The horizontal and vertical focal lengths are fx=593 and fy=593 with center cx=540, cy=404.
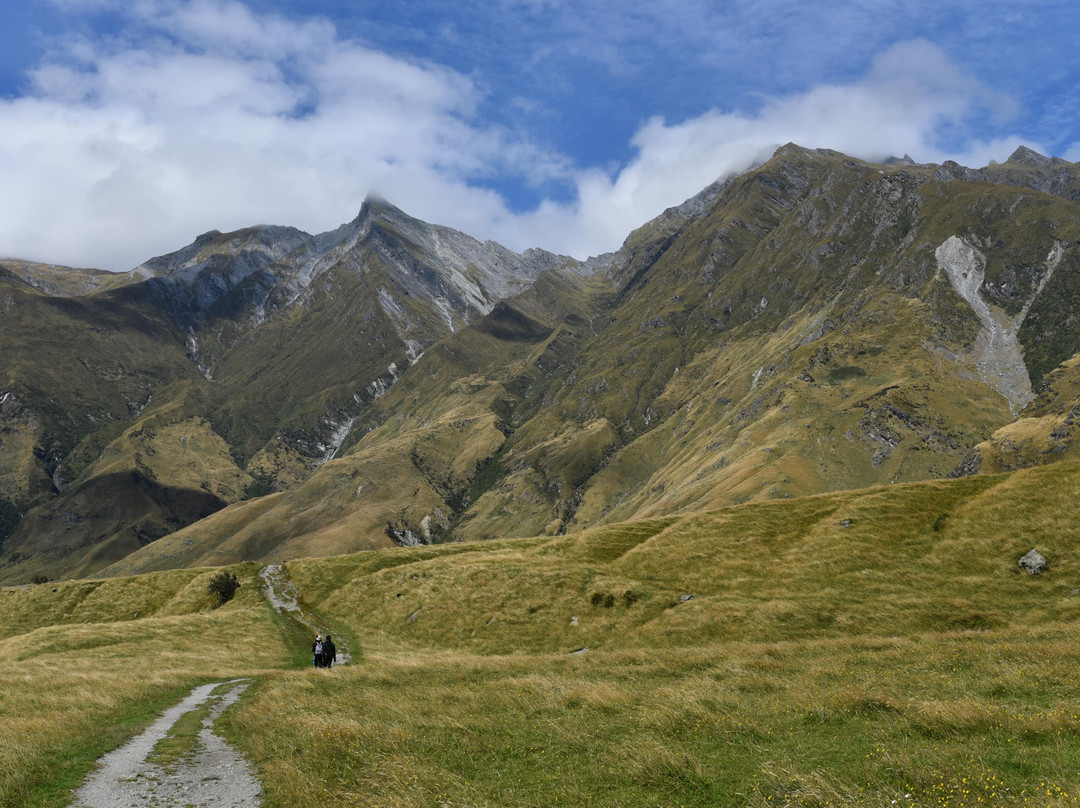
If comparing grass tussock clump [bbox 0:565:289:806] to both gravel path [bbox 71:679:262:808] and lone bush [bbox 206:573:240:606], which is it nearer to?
gravel path [bbox 71:679:262:808]

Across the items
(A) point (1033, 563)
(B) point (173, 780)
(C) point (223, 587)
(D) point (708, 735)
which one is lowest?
(A) point (1033, 563)

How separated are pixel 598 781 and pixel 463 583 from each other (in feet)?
149

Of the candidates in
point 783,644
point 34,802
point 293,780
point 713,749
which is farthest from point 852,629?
point 34,802

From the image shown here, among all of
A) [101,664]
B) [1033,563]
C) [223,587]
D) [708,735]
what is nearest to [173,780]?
[708,735]

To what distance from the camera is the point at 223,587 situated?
73062 millimetres

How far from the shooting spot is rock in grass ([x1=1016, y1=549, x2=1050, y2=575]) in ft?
126

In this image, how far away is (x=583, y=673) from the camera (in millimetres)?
29219

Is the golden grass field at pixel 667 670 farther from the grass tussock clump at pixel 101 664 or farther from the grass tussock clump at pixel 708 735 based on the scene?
the grass tussock clump at pixel 101 664

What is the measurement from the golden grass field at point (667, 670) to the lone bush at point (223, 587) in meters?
1.97

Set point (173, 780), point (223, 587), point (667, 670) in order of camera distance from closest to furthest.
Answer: point (173, 780) → point (667, 670) → point (223, 587)

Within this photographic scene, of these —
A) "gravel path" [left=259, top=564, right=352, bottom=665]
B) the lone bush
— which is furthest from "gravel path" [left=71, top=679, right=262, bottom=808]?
the lone bush

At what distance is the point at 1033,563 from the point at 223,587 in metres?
80.0

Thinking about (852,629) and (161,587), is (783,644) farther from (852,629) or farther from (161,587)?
(161,587)

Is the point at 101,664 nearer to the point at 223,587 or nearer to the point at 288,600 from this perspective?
the point at 288,600
